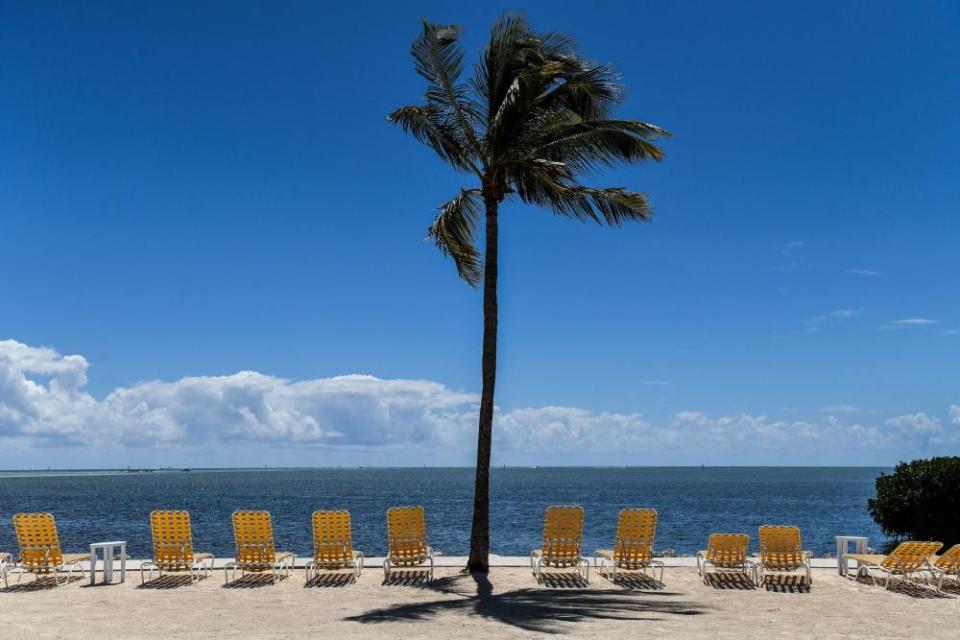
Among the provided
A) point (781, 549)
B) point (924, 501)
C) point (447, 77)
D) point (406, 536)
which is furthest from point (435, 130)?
point (924, 501)

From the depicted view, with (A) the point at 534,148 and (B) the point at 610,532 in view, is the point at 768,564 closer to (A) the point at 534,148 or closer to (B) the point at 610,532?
(A) the point at 534,148

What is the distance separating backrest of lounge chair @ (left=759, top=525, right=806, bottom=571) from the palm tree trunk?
14.2 ft

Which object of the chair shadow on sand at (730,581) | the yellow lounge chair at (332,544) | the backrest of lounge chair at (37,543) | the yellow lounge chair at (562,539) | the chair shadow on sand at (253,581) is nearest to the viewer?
the chair shadow on sand at (253,581)

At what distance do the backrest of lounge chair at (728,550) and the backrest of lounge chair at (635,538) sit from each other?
1.02m

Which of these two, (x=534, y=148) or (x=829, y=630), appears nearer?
(x=829, y=630)

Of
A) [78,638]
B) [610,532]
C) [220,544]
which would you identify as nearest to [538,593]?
[78,638]

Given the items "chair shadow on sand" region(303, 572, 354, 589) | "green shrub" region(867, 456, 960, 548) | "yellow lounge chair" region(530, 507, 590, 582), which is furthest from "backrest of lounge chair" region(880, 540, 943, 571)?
Answer: "green shrub" region(867, 456, 960, 548)

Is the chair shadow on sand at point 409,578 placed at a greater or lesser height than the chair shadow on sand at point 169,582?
greater

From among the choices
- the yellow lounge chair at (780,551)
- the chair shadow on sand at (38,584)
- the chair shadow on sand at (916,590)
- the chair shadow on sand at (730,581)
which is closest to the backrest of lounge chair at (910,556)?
the chair shadow on sand at (916,590)

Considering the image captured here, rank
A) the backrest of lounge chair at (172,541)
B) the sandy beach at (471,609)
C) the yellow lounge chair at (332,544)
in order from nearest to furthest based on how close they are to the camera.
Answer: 1. the sandy beach at (471,609)
2. the backrest of lounge chair at (172,541)
3. the yellow lounge chair at (332,544)

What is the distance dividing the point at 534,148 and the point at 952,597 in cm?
923

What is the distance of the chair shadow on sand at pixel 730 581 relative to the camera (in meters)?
12.6

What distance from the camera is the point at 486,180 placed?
47.7ft

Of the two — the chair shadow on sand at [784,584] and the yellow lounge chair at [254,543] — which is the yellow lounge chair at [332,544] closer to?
the yellow lounge chair at [254,543]
